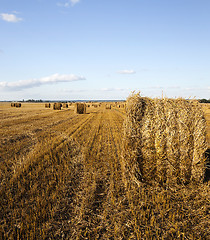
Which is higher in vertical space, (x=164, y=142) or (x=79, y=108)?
(x=79, y=108)

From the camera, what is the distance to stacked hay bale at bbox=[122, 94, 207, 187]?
15.1 feet

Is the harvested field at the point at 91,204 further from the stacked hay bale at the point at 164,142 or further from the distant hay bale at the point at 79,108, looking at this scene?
the distant hay bale at the point at 79,108

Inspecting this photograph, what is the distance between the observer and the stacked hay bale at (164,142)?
462cm

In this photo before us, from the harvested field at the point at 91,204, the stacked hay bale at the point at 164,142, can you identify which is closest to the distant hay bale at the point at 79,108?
the harvested field at the point at 91,204

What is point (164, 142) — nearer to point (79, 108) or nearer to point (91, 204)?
point (91, 204)

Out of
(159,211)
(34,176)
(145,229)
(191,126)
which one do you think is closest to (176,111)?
(191,126)

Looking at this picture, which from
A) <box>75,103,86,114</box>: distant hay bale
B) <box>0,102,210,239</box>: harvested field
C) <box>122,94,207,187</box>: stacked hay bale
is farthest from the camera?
<box>75,103,86,114</box>: distant hay bale

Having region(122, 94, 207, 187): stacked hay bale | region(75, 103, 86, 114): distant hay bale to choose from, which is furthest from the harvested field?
region(75, 103, 86, 114): distant hay bale

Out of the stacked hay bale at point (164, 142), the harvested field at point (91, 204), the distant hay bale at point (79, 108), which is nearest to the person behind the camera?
the harvested field at point (91, 204)

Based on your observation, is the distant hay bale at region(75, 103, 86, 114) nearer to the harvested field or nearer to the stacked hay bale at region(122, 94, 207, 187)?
the harvested field

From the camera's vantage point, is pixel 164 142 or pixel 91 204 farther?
pixel 164 142

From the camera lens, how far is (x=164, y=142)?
188 inches

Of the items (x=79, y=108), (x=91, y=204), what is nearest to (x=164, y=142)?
(x=91, y=204)

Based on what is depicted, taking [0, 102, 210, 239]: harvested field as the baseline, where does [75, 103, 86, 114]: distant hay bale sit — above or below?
above
